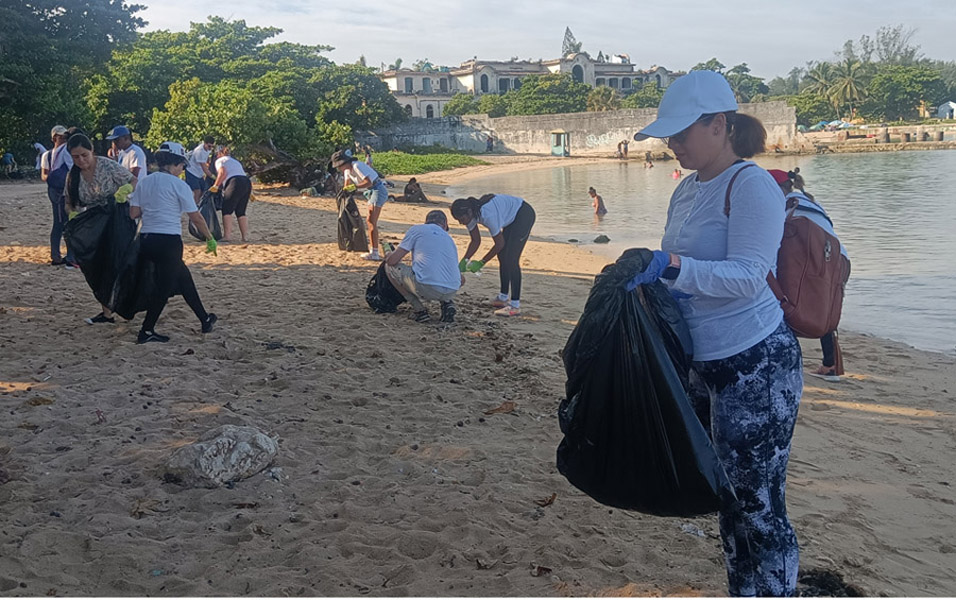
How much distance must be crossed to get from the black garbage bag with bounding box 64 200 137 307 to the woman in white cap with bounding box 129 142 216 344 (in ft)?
0.82

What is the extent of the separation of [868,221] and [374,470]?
16.8m

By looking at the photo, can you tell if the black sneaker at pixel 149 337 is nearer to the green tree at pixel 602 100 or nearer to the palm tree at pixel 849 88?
the green tree at pixel 602 100

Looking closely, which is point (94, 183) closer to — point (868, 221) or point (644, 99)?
point (868, 221)

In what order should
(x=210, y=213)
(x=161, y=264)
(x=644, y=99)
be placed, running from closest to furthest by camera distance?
1. (x=161, y=264)
2. (x=210, y=213)
3. (x=644, y=99)

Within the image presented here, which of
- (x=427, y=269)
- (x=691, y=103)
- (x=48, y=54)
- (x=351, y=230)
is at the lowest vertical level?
(x=427, y=269)

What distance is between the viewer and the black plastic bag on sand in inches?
91.4

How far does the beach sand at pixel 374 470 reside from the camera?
10.3ft

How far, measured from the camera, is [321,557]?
10.6 ft

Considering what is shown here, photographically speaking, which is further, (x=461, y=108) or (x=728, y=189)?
(x=461, y=108)

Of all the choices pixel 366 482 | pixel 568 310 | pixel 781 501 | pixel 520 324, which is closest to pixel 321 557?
pixel 366 482

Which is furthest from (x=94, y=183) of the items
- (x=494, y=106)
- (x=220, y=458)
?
(x=494, y=106)

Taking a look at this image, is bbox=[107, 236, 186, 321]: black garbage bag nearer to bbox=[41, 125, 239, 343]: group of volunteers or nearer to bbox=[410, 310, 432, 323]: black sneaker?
bbox=[41, 125, 239, 343]: group of volunteers

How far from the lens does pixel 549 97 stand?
64.8 meters

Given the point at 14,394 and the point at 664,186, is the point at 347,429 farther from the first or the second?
the point at 664,186
